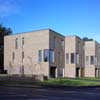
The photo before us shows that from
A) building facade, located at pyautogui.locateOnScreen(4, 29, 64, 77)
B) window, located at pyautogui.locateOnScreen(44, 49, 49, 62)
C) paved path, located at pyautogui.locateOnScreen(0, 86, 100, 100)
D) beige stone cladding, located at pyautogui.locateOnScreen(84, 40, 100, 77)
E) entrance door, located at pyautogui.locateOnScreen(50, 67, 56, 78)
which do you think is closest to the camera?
paved path, located at pyautogui.locateOnScreen(0, 86, 100, 100)

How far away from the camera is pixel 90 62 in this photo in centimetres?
5434

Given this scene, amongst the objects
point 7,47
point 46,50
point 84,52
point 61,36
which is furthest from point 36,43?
point 84,52

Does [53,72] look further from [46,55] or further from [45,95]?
[45,95]

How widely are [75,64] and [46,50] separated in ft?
31.4

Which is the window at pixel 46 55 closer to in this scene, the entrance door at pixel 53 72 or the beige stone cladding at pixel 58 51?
the beige stone cladding at pixel 58 51

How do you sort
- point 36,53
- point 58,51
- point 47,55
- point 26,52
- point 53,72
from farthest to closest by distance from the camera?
point 26,52
point 58,51
point 53,72
point 36,53
point 47,55

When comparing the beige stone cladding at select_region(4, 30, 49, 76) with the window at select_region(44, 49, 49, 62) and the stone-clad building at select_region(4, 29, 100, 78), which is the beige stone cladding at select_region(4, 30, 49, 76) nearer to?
the stone-clad building at select_region(4, 29, 100, 78)

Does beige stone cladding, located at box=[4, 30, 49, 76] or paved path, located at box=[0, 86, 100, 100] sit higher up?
beige stone cladding, located at box=[4, 30, 49, 76]

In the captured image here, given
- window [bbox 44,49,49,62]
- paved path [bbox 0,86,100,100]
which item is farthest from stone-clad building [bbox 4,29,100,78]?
paved path [bbox 0,86,100,100]

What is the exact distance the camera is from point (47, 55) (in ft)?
138

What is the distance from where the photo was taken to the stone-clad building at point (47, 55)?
139ft

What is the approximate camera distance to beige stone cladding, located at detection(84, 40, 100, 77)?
2121 inches

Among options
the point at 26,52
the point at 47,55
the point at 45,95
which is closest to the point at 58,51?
the point at 47,55

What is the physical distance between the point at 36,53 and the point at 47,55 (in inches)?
110
